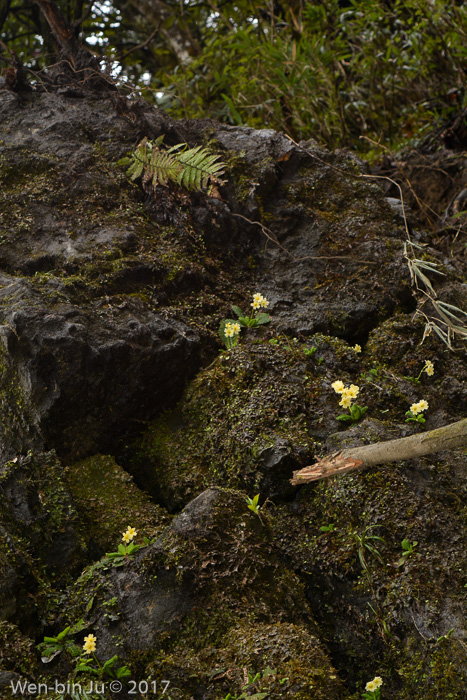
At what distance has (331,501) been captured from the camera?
2.85 meters

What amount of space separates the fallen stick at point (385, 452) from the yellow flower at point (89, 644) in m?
1.15

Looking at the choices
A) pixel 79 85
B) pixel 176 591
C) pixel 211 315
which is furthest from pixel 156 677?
pixel 79 85

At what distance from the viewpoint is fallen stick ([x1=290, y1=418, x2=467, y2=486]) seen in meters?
2.47

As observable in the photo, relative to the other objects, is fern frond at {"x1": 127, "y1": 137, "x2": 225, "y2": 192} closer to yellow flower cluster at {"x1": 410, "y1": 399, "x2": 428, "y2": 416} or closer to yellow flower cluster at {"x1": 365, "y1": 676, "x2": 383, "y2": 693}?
yellow flower cluster at {"x1": 410, "y1": 399, "x2": 428, "y2": 416}

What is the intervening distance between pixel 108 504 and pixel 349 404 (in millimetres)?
1436

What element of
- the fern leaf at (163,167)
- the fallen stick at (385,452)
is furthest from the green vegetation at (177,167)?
the fallen stick at (385,452)

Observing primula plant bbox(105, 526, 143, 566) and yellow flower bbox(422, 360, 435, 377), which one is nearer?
primula plant bbox(105, 526, 143, 566)

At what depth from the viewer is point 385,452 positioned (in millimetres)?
2670

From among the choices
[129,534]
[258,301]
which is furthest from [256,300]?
[129,534]

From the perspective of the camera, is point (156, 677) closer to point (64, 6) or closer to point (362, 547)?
point (362, 547)

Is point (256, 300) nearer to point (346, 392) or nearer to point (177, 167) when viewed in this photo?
point (346, 392)

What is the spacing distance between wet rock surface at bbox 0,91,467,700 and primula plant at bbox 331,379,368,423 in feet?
0.20

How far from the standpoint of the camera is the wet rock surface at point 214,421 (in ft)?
8.00

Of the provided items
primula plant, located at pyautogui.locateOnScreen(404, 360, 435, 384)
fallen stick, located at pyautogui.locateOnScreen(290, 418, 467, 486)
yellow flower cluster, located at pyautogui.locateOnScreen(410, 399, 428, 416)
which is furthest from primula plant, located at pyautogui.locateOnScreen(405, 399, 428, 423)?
fallen stick, located at pyautogui.locateOnScreen(290, 418, 467, 486)
